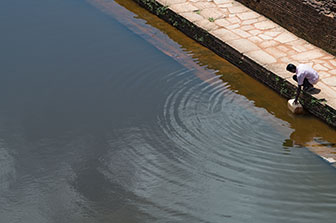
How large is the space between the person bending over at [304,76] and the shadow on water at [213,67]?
0.46 meters

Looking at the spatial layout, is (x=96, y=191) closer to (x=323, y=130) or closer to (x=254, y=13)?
(x=323, y=130)

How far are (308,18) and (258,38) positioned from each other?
0.95m

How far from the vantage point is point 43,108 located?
10242mm

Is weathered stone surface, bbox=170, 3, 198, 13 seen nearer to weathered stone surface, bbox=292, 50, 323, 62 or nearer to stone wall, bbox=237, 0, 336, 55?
stone wall, bbox=237, 0, 336, 55

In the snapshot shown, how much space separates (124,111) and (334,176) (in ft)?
11.1

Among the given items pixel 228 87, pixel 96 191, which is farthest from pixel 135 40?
pixel 96 191

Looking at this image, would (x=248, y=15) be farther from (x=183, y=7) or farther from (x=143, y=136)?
(x=143, y=136)

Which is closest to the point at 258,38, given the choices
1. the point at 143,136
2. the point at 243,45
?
the point at 243,45

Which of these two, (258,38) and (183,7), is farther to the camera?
(183,7)

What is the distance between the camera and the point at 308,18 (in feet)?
37.3

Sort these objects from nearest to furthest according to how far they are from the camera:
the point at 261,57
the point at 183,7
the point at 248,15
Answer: the point at 261,57 < the point at 248,15 < the point at 183,7

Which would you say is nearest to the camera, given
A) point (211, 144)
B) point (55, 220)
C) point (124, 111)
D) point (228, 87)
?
point (55, 220)

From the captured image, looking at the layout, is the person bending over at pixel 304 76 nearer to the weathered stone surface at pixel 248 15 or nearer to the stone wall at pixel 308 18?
the stone wall at pixel 308 18

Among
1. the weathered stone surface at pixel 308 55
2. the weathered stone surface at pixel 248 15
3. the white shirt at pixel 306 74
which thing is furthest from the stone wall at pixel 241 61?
the weathered stone surface at pixel 248 15
